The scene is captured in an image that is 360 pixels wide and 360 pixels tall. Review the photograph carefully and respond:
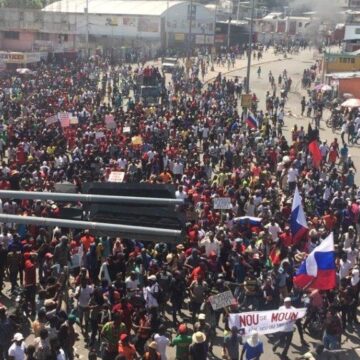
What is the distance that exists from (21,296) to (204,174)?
8351 mm

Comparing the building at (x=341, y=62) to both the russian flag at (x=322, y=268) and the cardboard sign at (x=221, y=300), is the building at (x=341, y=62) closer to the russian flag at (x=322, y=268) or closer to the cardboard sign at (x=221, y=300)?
the russian flag at (x=322, y=268)

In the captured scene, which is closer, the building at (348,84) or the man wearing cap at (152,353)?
the man wearing cap at (152,353)

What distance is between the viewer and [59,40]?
60.5m

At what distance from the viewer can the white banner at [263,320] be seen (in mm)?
9508

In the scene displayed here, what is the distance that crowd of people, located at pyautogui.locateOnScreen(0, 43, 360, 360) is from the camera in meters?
9.65

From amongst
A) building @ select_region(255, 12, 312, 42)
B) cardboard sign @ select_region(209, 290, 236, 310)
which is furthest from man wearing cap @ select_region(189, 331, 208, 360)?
building @ select_region(255, 12, 312, 42)

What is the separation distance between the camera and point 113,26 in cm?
6950

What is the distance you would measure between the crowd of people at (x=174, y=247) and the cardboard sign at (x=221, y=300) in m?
0.15

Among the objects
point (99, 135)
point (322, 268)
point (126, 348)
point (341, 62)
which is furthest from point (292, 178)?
point (341, 62)

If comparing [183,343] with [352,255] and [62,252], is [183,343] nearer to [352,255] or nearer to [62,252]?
[62,252]

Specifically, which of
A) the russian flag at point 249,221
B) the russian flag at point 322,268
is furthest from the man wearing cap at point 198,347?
the russian flag at point 249,221

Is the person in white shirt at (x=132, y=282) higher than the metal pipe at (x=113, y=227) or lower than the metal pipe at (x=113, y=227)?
lower

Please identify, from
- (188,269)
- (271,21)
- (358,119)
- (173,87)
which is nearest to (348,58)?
(173,87)

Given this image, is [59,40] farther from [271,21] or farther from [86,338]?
[86,338]
